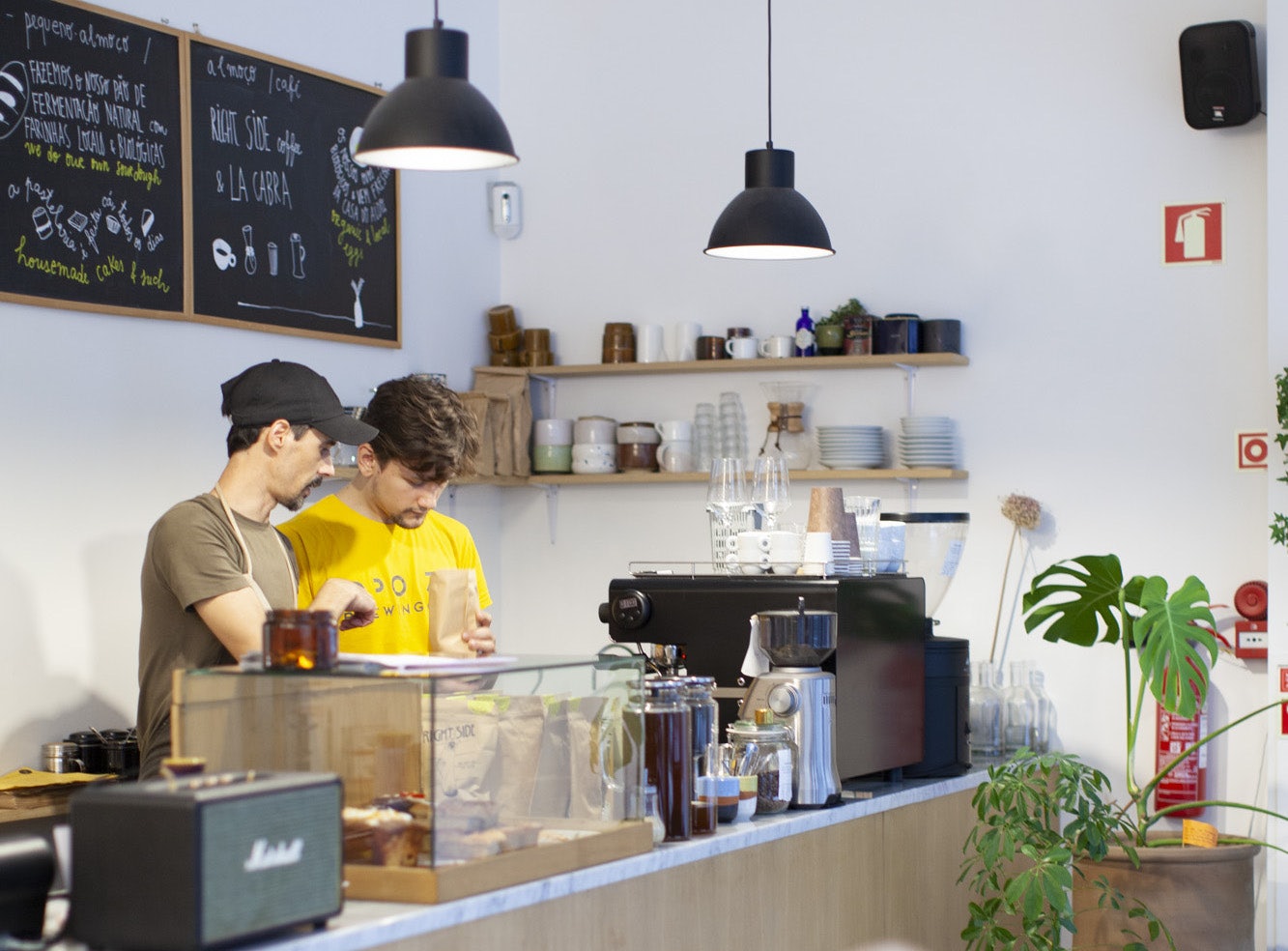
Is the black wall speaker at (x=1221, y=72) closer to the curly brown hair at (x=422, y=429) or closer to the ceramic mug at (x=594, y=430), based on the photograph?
the ceramic mug at (x=594, y=430)

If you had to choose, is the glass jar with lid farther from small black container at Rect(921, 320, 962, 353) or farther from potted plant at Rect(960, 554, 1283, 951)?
small black container at Rect(921, 320, 962, 353)

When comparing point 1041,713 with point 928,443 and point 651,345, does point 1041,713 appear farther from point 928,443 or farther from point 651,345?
point 651,345

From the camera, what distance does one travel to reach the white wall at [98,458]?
12.6 feet

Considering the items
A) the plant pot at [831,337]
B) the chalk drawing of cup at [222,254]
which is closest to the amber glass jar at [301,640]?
the chalk drawing of cup at [222,254]

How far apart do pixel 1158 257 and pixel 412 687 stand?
3.41 meters

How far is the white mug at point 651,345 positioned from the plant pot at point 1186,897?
231 cm

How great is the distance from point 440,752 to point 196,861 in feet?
1.36

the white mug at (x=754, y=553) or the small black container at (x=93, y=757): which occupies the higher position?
the white mug at (x=754, y=553)

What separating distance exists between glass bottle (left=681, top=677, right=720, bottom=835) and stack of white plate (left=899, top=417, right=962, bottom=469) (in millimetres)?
2335

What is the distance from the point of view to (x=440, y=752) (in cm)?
205

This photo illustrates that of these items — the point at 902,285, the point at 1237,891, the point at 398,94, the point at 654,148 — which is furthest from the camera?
the point at 654,148

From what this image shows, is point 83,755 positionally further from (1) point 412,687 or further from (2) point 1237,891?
(2) point 1237,891

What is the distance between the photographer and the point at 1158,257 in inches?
186

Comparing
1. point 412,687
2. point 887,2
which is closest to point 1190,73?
A: point 887,2
